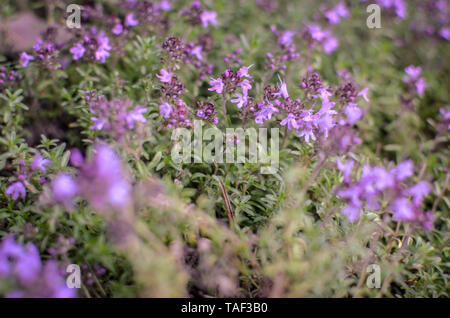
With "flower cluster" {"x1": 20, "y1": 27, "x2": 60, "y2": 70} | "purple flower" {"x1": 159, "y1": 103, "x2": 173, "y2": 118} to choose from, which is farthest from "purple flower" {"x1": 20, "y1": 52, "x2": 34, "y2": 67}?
"purple flower" {"x1": 159, "y1": 103, "x2": 173, "y2": 118}

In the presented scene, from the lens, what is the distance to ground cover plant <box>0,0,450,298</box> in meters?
2.21

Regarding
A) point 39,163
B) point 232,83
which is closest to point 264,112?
point 232,83

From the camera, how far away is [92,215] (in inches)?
107

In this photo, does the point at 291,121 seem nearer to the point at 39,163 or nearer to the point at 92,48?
the point at 39,163

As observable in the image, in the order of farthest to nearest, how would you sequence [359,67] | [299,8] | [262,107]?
1. [299,8]
2. [359,67]
3. [262,107]

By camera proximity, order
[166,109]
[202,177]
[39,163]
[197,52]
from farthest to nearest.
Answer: [197,52]
[202,177]
[166,109]
[39,163]

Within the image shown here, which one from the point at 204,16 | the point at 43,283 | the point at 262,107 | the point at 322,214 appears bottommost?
the point at 43,283

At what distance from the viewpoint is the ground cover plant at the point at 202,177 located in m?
2.21

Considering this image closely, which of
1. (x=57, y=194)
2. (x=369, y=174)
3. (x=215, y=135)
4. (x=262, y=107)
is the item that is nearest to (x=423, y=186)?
(x=369, y=174)

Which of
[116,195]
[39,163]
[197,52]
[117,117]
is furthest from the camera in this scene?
[197,52]

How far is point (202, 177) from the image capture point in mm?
3170

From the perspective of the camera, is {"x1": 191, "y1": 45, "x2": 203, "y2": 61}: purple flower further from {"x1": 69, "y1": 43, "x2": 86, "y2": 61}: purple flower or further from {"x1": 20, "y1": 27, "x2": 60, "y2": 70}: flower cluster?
{"x1": 20, "y1": 27, "x2": 60, "y2": 70}: flower cluster
